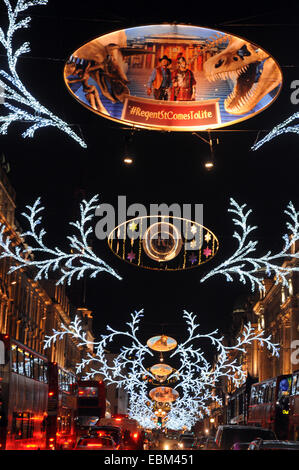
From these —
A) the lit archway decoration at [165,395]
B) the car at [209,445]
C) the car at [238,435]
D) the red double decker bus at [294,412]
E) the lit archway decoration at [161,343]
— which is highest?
the lit archway decoration at [161,343]

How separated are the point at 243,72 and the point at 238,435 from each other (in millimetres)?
13302

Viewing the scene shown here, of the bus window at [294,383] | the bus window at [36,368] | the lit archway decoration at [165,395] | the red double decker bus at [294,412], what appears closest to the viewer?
the bus window at [36,368]

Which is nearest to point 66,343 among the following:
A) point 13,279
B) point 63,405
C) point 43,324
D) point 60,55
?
point 43,324

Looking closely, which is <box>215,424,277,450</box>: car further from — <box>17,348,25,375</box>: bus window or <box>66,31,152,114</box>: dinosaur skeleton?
<box>66,31,152,114</box>: dinosaur skeleton

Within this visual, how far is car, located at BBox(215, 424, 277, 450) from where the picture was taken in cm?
2111

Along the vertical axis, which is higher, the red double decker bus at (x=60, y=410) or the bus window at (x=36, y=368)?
the bus window at (x=36, y=368)

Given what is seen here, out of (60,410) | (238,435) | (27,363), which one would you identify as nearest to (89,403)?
Result: (60,410)

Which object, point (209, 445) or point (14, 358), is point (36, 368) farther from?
point (209, 445)

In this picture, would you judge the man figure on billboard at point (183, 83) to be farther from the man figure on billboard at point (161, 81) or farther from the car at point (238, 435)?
the car at point (238, 435)

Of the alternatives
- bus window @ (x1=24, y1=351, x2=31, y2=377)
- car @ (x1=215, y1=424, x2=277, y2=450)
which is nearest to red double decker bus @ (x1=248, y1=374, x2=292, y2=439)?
car @ (x1=215, y1=424, x2=277, y2=450)

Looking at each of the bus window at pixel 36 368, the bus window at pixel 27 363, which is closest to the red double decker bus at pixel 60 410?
the bus window at pixel 36 368

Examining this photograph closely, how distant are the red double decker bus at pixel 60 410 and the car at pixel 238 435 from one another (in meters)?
11.4

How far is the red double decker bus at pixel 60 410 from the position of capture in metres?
31.1

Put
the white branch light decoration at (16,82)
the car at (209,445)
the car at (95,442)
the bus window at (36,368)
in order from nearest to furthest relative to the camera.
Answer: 1. the white branch light decoration at (16,82)
2. the car at (209,445)
3. the car at (95,442)
4. the bus window at (36,368)
